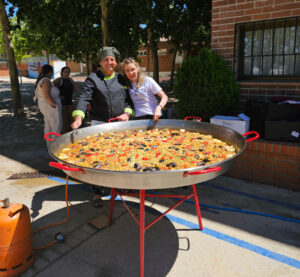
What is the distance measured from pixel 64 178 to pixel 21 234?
2.66 m

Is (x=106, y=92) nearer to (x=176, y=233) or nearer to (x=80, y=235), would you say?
(x=80, y=235)

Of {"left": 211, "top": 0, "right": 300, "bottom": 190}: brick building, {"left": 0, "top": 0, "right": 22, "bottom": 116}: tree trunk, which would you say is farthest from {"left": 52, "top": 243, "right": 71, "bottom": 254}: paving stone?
{"left": 0, "top": 0, "right": 22, "bottom": 116}: tree trunk

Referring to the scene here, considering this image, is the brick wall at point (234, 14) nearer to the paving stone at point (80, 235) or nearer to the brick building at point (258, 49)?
the brick building at point (258, 49)

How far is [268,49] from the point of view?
6.20 m

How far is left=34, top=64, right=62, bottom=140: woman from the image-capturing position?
605 cm

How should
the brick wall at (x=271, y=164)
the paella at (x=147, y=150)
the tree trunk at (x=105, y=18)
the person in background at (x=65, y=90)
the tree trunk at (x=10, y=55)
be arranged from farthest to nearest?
1. the tree trunk at (x=10, y=55)
2. the tree trunk at (x=105, y=18)
3. the person in background at (x=65, y=90)
4. the brick wall at (x=271, y=164)
5. the paella at (x=147, y=150)

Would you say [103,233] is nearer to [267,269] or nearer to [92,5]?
[267,269]

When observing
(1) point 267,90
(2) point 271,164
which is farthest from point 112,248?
(1) point 267,90

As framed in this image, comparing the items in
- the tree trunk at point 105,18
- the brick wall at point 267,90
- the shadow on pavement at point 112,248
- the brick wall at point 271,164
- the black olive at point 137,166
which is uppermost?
the tree trunk at point 105,18

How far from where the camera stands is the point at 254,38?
20.5ft

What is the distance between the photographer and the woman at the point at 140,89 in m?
3.89

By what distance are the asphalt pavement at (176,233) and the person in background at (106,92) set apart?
54.9 inches

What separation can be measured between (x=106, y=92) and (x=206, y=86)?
2538 millimetres

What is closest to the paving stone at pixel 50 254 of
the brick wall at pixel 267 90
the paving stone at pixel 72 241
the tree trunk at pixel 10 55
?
the paving stone at pixel 72 241
